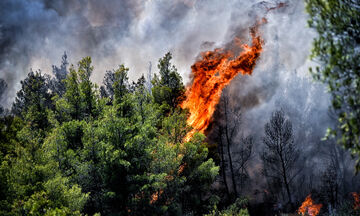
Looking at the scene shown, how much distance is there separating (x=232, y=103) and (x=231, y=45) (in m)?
12.7

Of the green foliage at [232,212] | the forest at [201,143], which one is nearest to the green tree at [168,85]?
the forest at [201,143]

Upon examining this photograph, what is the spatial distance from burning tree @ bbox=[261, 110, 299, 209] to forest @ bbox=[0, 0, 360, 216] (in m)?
0.19

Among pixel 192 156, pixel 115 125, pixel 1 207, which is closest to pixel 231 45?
pixel 192 156

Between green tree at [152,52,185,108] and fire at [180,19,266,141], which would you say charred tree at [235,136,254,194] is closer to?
fire at [180,19,266,141]

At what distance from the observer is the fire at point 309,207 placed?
2673 centimetres

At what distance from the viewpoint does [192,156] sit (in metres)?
21.7

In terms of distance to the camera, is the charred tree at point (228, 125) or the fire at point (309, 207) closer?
the fire at point (309, 207)

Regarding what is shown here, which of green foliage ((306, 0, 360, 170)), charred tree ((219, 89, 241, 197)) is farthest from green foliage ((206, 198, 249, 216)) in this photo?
green foliage ((306, 0, 360, 170))

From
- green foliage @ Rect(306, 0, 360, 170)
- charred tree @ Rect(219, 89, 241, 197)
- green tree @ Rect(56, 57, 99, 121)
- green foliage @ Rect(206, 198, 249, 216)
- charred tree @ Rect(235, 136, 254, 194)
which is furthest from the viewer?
charred tree @ Rect(219, 89, 241, 197)

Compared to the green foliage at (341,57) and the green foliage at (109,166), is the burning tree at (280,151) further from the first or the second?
the green foliage at (341,57)

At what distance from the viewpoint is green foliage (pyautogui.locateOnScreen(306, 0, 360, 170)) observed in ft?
21.2

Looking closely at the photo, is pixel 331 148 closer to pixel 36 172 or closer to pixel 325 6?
pixel 325 6

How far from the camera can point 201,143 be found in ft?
83.3

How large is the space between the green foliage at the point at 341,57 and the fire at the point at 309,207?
82.5 feet
